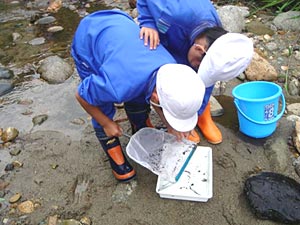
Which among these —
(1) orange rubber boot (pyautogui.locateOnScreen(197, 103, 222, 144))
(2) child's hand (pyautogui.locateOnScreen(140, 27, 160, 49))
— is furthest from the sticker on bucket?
(2) child's hand (pyautogui.locateOnScreen(140, 27, 160, 49))

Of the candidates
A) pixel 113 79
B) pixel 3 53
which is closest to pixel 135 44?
pixel 113 79

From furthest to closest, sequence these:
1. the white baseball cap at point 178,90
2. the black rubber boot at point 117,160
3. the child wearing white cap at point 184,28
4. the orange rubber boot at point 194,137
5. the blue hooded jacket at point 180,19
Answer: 1. the orange rubber boot at point 194,137
2. the black rubber boot at point 117,160
3. the blue hooded jacket at point 180,19
4. the child wearing white cap at point 184,28
5. the white baseball cap at point 178,90

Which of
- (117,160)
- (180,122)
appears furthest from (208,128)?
(180,122)

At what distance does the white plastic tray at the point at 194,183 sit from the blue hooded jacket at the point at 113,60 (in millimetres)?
614

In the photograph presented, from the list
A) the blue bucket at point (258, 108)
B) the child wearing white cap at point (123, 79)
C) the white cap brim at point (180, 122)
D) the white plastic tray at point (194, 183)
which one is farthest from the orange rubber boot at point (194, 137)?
the white cap brim at point (180, 122)

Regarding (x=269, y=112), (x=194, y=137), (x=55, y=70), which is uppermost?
(x=269, y=112)

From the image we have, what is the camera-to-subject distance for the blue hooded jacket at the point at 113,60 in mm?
1928

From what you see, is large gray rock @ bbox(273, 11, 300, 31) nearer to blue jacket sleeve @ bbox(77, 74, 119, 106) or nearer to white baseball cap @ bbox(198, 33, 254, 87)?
white baseball cap @ bbox(198, 33, 254, 87)

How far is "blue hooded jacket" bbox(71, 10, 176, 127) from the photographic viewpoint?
6.32 feet

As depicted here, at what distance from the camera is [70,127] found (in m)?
3.11

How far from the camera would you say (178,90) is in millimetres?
1775

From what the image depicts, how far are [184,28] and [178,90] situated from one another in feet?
2.31

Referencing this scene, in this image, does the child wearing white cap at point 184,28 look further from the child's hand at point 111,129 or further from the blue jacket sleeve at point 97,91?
the child's hand at point 111,129

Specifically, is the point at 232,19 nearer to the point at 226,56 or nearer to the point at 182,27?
the point at 182,27
